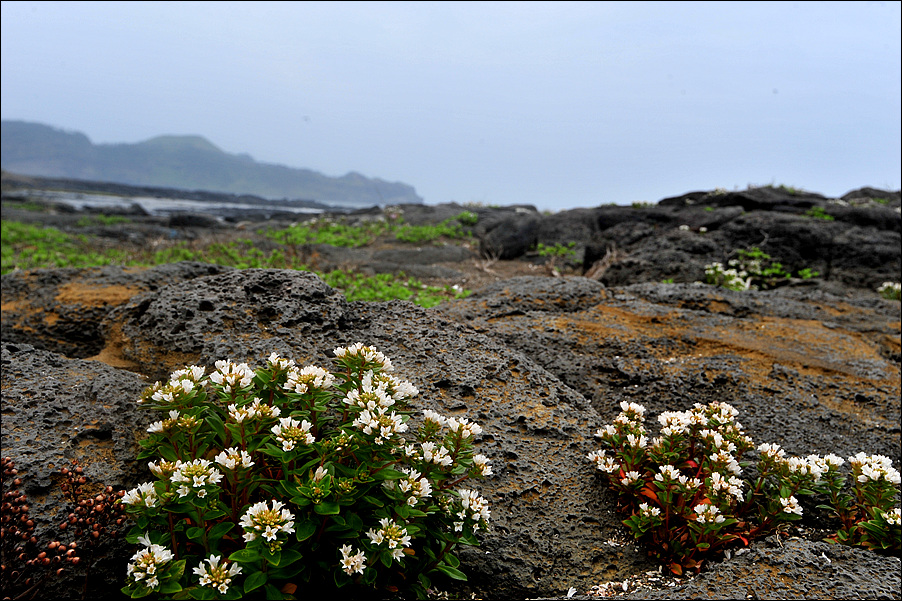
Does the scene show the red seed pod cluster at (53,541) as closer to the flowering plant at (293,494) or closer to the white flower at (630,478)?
the flowering plant at (293,494)

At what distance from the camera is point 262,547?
5.96ft

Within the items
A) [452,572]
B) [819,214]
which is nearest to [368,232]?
[819,214]

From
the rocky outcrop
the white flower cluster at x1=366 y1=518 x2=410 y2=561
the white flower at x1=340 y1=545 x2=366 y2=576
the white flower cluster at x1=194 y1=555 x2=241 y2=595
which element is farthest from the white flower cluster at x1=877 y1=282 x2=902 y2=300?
the white flower cluster at x1=194 y1=555 x2=241 y2=595

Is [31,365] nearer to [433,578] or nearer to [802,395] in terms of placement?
[433,578]

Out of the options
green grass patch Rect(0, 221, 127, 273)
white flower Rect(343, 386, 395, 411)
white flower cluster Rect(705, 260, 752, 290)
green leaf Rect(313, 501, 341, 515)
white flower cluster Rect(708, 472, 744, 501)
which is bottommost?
white flower cluster Rect(708, 472, 744, 501)

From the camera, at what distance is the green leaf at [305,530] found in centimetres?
186

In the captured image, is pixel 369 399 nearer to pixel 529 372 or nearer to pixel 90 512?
pixel 90 512

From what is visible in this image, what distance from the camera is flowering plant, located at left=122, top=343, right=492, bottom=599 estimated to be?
6.05 ft

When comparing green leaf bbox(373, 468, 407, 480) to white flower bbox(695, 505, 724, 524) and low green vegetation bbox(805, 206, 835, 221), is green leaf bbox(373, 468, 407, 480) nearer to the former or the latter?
white flower bbox(695, 505, 724, 524)

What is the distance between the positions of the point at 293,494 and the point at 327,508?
156mm

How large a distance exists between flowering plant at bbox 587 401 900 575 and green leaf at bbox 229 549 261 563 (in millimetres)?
1915

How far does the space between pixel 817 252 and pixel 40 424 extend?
12.3 m

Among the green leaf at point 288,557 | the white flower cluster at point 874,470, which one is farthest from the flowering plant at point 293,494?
the white flower cluster at point 874,470

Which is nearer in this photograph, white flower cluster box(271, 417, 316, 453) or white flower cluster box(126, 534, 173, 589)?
white flower cluster box(126, 534, 173, 589)
